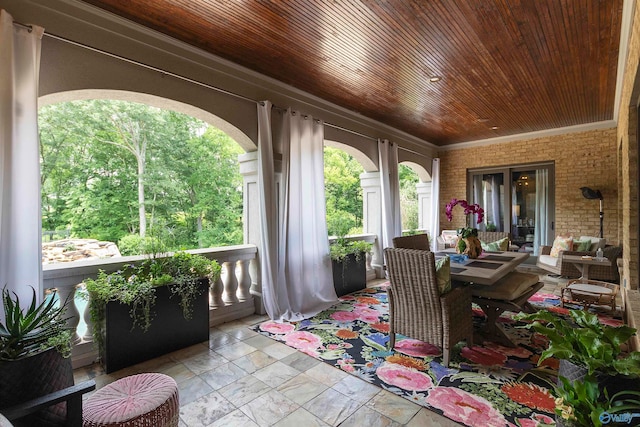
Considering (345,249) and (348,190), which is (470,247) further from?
(348,190)

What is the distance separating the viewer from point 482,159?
23.4 feet

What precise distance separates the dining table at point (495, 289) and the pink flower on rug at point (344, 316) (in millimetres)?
1229

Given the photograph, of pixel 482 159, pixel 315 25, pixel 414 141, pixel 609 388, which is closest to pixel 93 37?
pixel 315 25

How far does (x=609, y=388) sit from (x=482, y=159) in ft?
22.7

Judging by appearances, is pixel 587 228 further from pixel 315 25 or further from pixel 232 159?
pixel 232 159

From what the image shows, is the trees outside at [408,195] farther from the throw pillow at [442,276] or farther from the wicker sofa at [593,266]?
the throw pillow at [442,276]

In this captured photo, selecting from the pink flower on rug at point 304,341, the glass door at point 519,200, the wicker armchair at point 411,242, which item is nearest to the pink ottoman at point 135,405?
the pink flower on rug at point 304,341

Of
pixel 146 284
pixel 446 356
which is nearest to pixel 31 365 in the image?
pixel 146 284

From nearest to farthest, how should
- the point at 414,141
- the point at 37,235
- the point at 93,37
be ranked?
the point at 37,235, the point at 93,37, the point at 414,141

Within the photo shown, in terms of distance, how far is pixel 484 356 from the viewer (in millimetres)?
2596

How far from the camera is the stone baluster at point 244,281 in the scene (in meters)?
3.67

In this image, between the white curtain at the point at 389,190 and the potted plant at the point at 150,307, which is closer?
the potted plant at the point at 150,307

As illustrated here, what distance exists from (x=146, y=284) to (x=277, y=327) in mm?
1420

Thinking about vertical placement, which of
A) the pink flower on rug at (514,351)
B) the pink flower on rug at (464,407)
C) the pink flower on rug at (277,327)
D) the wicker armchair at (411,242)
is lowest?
the pink flower on rug at (514,351)
